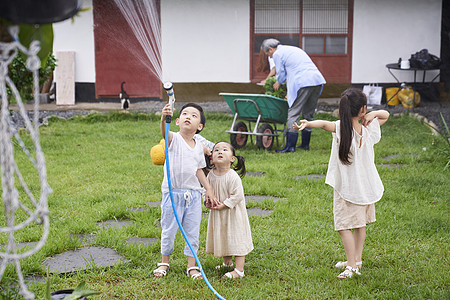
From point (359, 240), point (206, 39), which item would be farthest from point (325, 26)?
point (359, 240)

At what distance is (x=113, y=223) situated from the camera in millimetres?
4492

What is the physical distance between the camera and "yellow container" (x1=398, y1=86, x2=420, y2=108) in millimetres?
11828

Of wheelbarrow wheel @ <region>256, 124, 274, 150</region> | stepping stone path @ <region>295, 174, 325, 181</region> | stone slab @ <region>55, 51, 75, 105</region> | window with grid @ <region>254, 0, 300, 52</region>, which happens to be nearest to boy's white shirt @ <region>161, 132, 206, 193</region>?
stepping stone path @ <region>295, 174, 325, 181</region>

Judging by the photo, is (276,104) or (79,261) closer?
(79,261)

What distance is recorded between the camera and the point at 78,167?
21.8 ft

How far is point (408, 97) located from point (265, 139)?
5318 mm

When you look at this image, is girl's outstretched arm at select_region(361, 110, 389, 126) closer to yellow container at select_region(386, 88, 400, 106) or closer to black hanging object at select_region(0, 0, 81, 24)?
black hanging object at select_region(0, 0, 81, 24)

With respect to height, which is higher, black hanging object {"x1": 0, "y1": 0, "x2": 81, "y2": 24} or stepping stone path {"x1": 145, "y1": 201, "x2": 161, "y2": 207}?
black hanging object {"x1": 0, "y1": 0, "x2": 81, "y2": 24}

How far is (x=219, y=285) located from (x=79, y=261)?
99 cm

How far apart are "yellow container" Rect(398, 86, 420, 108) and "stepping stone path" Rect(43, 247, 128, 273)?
9.31m

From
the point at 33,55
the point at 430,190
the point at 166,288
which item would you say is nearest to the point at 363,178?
the point at 166,288

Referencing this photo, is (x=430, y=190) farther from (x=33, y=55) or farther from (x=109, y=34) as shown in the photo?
(x=109, y=34)

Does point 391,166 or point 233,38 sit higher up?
point 233,38

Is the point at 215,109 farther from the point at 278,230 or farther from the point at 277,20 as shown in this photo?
the point at 278,230
